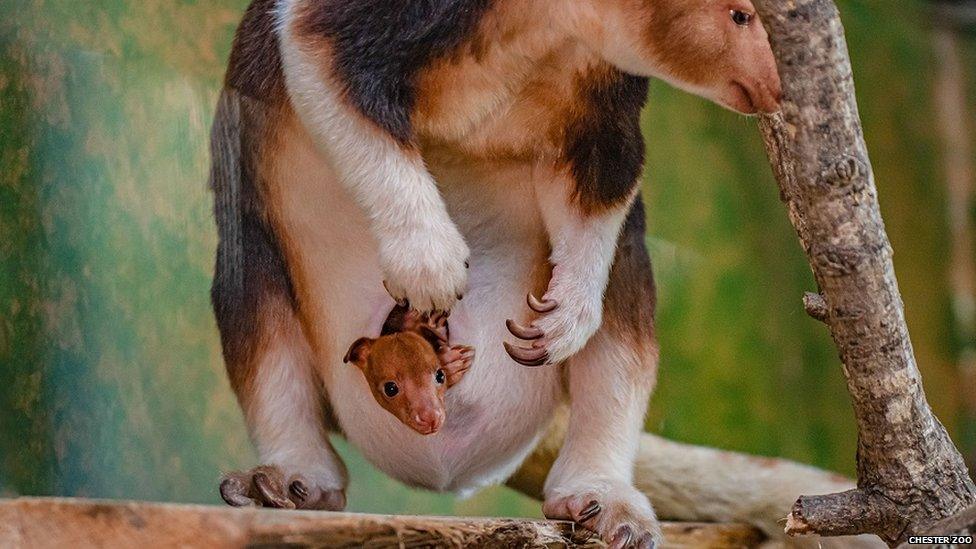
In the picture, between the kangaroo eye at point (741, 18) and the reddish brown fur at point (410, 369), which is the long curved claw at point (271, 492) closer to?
the reddish brown fur at point (410, 369)

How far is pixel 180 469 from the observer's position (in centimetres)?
236

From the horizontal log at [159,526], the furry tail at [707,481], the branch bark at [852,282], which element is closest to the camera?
the horizontal log at [159,526]

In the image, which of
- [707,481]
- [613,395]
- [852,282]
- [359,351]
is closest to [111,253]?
[359,351]

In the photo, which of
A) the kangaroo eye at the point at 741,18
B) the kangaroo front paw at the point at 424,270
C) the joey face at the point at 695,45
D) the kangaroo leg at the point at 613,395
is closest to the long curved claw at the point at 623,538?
the kangaroo leg at the point at 613,395

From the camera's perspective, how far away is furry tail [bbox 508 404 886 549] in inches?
124

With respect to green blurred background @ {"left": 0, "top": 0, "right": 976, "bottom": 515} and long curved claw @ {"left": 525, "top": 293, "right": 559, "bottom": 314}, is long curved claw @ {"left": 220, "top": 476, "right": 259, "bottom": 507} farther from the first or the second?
long curved claw @ {"left": 525, "top": 293, "right": 559, "bottom": 314}

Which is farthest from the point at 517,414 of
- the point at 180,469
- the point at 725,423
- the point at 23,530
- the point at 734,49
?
the point at 725,423

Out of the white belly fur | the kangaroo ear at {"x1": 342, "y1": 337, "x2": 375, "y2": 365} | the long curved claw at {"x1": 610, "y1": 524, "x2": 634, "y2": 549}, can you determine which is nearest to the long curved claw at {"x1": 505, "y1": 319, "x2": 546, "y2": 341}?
the white belly fur

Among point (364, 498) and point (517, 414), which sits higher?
point (517, 414)

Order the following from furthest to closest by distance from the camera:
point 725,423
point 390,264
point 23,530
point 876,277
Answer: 1. point 725,423
2. point 390,264
3. point 876,277
4. point 23,530

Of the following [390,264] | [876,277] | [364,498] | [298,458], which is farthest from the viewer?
[364,498]

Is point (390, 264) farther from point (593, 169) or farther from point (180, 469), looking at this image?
point (180, 469)

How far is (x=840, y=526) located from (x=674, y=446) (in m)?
1.32

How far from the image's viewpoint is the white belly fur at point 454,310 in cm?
241
